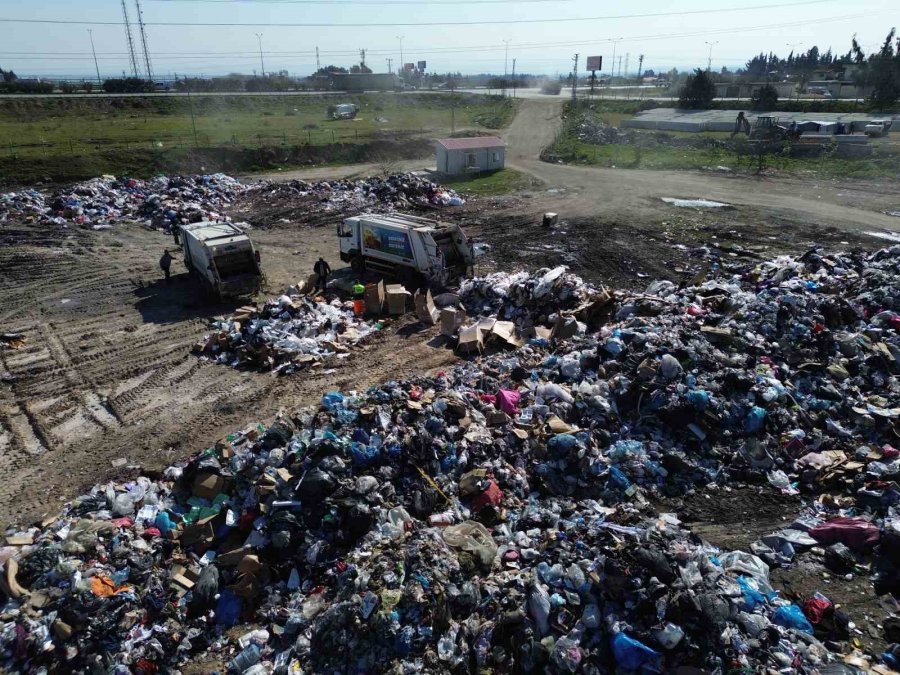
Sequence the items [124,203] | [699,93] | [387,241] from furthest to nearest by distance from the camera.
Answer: [699,93] < [124,203] < [387,241]

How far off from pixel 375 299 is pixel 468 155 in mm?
18568

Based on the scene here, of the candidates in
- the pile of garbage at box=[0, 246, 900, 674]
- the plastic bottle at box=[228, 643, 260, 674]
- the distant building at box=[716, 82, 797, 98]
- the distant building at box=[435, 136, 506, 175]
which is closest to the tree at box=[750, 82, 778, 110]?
the distant building at box=[716, 82, 797, 98]

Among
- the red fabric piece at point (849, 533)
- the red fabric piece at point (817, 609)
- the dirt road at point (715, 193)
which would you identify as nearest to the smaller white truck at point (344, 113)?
the dirt road at point (715, 193)

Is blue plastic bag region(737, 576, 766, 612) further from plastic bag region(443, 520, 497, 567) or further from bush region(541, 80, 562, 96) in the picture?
bush region(541, 80, 562, 96)

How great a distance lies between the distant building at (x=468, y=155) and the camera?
30.0m

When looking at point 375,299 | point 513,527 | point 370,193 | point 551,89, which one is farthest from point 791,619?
point 551,89

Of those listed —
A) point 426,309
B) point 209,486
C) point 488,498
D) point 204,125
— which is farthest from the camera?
point 204,125

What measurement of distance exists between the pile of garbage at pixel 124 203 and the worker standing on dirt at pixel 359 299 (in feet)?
34.4

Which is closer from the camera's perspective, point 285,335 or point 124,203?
point 285,335

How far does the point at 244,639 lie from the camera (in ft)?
19.6

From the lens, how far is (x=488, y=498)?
7348 millimetres

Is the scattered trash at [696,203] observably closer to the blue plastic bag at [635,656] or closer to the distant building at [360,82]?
the blue plastic bag at [635,656]

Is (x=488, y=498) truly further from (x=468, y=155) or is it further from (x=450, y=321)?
(x=468, y=155)

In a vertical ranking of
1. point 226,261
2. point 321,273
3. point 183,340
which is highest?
point 226,261
